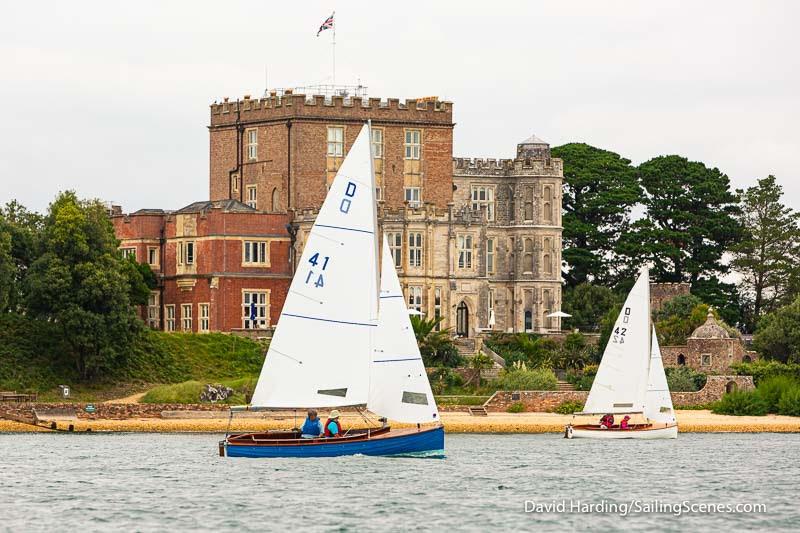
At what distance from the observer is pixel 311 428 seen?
5788 centimetres

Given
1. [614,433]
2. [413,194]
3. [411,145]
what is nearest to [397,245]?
[413,194]

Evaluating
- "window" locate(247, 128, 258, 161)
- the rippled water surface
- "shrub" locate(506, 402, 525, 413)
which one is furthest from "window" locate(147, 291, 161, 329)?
the rippled water surface

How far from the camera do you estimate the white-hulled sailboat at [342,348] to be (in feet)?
189

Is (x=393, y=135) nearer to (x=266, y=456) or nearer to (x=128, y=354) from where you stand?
(x=128, y=354)

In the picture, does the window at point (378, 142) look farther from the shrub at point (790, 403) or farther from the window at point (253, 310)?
the shrub at point (790, 403)

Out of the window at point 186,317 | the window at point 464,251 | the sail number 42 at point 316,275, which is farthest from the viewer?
the window at point 464,251

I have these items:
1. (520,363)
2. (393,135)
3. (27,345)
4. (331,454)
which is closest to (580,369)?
(520,363)

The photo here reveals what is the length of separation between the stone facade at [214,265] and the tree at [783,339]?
2250 cm

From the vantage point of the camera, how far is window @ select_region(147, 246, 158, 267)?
9979cm

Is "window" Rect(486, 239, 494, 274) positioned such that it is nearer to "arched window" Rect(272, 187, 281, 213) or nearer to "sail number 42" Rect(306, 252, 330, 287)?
"arched window" Rect(272, 187, 281, 213)

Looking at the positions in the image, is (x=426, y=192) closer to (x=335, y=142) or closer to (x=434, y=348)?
(x=335, y=142)

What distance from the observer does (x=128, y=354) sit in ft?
287

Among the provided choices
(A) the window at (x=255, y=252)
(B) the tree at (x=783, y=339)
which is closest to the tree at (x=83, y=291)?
(A) the window at (x=255, y=252)

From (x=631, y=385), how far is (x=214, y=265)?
2750 cm
